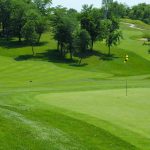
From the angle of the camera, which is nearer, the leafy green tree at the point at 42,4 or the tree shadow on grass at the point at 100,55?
the tree shadow on grass at the point at 100,55

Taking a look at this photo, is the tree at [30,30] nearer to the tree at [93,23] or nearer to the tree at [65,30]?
the tree at [65,30]

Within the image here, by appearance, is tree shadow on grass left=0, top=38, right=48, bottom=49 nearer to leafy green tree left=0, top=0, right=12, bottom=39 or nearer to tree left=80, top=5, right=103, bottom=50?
leafy green tree left=0, top=0, right=12, bottom=39

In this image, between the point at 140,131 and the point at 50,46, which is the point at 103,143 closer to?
the point at 140,131

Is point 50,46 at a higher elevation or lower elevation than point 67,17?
lower

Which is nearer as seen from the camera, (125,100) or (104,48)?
(125,100)

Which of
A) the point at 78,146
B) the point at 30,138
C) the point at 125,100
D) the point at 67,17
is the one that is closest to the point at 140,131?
the point at 78,146

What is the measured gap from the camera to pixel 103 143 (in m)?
19.6

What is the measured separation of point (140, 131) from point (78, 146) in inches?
149

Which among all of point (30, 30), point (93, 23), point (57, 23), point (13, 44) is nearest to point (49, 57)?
point (30, 30)

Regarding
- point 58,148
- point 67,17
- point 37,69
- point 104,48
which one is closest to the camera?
point 58,148

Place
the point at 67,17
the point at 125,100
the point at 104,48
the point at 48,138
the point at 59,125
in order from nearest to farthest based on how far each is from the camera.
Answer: the point at 48,138 < the point at 59,125 < the point at 125,100 < the point at 67,17 < the point at 104,48

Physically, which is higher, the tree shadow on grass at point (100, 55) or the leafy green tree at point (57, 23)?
the leafy green tree at point (57, 23)

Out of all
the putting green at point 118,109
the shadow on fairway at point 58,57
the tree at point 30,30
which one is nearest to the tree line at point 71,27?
the tree at point 30,30

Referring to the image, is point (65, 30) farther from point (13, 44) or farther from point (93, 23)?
point (13, 44)
